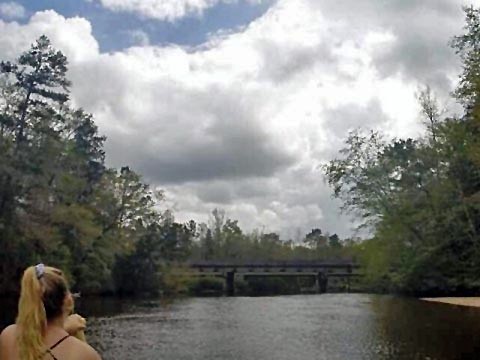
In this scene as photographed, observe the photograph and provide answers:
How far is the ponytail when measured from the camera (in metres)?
3.03

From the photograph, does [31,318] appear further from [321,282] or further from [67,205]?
[321,282]

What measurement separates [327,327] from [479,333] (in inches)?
237

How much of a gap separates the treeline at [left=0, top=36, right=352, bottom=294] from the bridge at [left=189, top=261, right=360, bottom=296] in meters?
4.18

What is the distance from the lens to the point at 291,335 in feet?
71.3

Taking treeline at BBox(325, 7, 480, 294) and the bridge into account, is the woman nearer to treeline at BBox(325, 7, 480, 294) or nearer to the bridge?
treeline at BBox(325, 7, 480, 294)

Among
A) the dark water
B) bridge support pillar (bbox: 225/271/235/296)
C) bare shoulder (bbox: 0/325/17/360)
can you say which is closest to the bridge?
bridge support pillar (bbox: 225/271/235/296)

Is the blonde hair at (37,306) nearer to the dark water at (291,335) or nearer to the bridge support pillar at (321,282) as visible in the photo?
the dark water at (291,335)

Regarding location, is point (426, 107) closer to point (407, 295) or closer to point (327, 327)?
point (407, 295)

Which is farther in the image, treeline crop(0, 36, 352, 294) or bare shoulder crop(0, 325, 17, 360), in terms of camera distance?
treeline crop(0, 36, 352, 294)

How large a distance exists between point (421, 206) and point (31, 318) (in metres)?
45.4

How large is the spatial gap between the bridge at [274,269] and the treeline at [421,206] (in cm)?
1813

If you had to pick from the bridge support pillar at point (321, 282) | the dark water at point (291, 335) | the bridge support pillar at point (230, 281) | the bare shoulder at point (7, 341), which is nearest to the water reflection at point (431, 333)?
the dark water at point (291, 335)

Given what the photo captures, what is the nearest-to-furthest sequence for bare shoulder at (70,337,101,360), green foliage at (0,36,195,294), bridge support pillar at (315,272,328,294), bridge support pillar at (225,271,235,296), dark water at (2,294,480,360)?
1. bare shoulder at (70,337,101,360)
2. dark water at (2,294,480,360)
3. green foliage at (0,36,195,294)
4. bridge support pillar at (225,271,235,296)
5. bridge support pillar at (315,272,328,294)

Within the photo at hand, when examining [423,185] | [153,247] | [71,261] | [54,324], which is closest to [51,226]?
[71,261]
